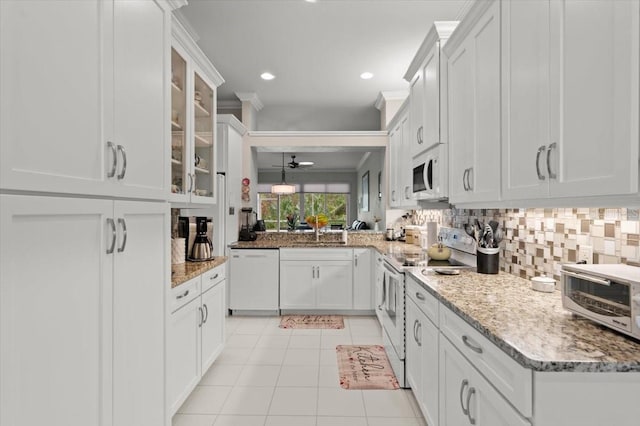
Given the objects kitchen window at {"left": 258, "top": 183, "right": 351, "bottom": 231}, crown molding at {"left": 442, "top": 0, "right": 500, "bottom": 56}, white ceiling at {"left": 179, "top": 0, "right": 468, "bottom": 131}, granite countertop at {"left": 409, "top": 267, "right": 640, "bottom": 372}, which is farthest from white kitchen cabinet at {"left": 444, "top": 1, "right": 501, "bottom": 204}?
kitchen window at {"left": 258, "top": 183, "right": 351, "bottom": 231}

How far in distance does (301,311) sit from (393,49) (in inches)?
124

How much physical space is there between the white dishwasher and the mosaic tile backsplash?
8.57 ft

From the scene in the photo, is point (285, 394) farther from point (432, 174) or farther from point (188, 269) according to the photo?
point (432, 174)

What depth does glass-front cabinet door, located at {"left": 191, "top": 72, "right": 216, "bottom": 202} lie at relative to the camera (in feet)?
9.12

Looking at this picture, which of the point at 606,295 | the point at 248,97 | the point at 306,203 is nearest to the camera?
the point at 606,295

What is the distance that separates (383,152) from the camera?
17.3ft

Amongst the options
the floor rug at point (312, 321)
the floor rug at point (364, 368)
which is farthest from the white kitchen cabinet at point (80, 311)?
the floor rug at point (312, 321)

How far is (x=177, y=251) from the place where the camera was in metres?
2.71

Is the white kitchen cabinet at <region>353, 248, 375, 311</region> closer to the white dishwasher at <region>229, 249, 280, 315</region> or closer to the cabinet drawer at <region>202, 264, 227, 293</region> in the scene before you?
Answer: the white dishwasher at <region>229, 249, 280, 315</region>

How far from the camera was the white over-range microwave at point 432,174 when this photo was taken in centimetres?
251

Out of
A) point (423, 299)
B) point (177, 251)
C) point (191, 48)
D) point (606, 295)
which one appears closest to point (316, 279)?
point (177, 251)

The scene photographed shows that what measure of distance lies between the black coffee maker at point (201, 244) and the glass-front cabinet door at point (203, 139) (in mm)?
242

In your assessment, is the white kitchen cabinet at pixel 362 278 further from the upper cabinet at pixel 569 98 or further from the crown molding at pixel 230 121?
the upper cabinet at pixel 569 98

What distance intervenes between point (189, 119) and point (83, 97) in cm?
134
